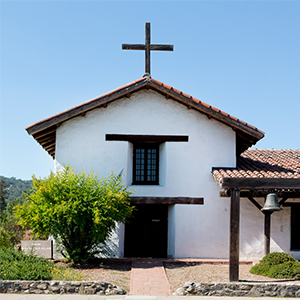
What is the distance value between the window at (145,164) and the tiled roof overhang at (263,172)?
7.40 ft

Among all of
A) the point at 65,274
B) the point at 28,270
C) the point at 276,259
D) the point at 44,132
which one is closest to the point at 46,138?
the point at 44,132

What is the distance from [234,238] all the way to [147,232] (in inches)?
180

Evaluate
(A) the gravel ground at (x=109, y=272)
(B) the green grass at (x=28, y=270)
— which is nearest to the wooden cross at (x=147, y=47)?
(A) the gravel ground at (x=109, y=272)

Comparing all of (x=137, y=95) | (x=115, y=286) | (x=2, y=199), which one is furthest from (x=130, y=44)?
(x=2, y=199)

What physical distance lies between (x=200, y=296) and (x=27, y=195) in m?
6.26

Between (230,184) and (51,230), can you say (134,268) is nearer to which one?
(51,230)

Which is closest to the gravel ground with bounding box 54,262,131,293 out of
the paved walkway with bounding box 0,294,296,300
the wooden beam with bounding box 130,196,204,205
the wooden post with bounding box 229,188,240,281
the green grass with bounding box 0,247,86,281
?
the green grass with bounding box 0,247,86,281

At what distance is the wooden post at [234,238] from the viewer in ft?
31.4

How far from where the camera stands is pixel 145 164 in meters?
14.1

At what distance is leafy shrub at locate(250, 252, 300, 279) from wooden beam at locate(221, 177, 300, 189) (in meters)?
2.15

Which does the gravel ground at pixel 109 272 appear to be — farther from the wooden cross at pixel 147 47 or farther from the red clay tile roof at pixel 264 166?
the wooden cross at pixel 147 47

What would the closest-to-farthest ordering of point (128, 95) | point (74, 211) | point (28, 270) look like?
point (28, 270)
point (74, 211)
point (128, 95)

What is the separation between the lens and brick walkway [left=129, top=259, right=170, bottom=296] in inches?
351

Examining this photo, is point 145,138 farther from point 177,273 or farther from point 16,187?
point 16,187
